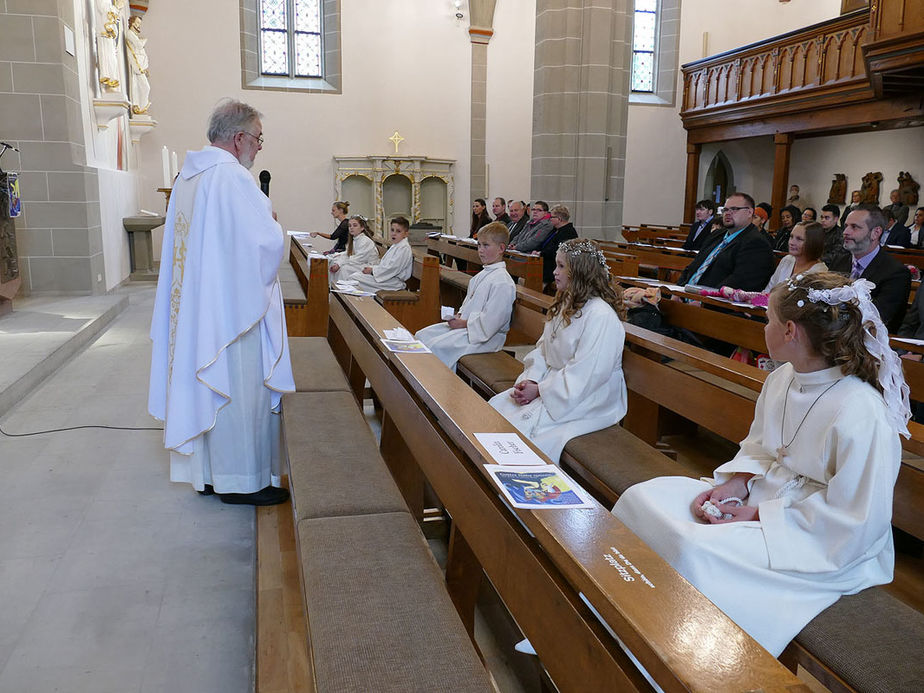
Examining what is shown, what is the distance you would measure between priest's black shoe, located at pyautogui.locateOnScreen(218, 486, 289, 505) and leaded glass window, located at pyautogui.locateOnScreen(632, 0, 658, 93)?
15.0m

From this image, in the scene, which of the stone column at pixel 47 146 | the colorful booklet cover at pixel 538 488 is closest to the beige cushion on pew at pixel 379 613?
the colorful booklet cover at pixel 538 488

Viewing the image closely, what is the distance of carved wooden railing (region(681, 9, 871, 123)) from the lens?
11.0 metres

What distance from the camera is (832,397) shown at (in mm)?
1998

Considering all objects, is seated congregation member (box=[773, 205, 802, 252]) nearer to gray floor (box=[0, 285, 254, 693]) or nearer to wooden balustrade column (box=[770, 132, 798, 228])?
wooden balustrade column (box=[770, 132, 798, 228])

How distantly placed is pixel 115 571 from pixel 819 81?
39.7ft

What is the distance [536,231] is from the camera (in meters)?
8.38

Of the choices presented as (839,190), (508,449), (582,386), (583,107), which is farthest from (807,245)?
(839,190)

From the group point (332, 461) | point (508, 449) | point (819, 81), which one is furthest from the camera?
point (819, 81)

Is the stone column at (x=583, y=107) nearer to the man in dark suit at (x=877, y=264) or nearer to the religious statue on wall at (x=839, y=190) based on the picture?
the man in dark suit at (x=877, y=264)

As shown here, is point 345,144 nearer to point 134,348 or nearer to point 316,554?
point 134,348

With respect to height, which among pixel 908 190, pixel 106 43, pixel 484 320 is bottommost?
pixel 484 320

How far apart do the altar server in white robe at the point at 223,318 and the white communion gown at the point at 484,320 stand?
192cm

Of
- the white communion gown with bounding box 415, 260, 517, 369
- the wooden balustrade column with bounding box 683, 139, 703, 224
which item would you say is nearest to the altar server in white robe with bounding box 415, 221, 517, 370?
the white communion gown with bounding box 415, 260, 517, 369

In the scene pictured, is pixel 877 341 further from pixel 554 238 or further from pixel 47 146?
pixel 47 146
